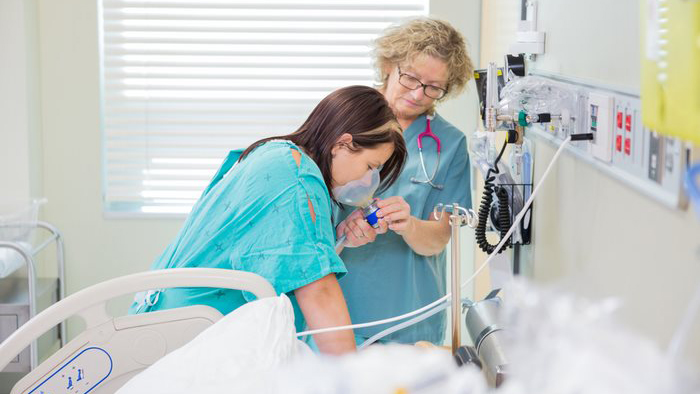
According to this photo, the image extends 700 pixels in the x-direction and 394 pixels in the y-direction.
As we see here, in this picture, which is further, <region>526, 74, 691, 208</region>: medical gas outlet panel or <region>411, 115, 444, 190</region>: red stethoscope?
<region>411, 115, 444, 190</region>: red stethoscope

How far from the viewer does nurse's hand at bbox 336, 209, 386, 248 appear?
1839 mm

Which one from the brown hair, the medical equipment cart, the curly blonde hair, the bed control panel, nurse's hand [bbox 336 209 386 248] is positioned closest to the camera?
the bed control panel

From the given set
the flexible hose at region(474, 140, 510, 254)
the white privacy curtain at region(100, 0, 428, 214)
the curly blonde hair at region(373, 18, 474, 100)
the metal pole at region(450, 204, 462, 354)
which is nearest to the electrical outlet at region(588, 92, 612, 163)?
the metal pole at region(450, 204, 462, 354)

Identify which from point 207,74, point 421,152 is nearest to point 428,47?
point 421,152

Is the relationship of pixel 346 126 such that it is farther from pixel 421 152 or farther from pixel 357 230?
pixel 421 152

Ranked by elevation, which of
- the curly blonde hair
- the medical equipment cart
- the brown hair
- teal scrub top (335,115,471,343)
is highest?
the curly blonde hair

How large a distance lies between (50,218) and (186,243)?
203cm

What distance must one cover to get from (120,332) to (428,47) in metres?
1.08

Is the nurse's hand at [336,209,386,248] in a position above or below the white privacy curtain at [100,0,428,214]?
below

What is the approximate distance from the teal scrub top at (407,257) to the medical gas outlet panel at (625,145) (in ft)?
2.16

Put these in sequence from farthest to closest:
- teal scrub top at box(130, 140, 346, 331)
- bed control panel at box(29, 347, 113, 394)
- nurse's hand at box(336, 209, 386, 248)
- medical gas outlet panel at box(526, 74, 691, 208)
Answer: nurse's hand at box(336, 209, 386, 248), teal scrub top at box(130, 140, 346, 331), bed control panel at box(29, 347, 113, 394), medical gas outlet panel at box(526, 74, 691, 208)

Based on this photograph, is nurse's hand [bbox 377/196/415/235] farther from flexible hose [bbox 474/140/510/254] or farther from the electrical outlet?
the electrical outlet

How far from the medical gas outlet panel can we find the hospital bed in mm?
594

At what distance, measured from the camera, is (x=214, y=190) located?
5.05 feet
